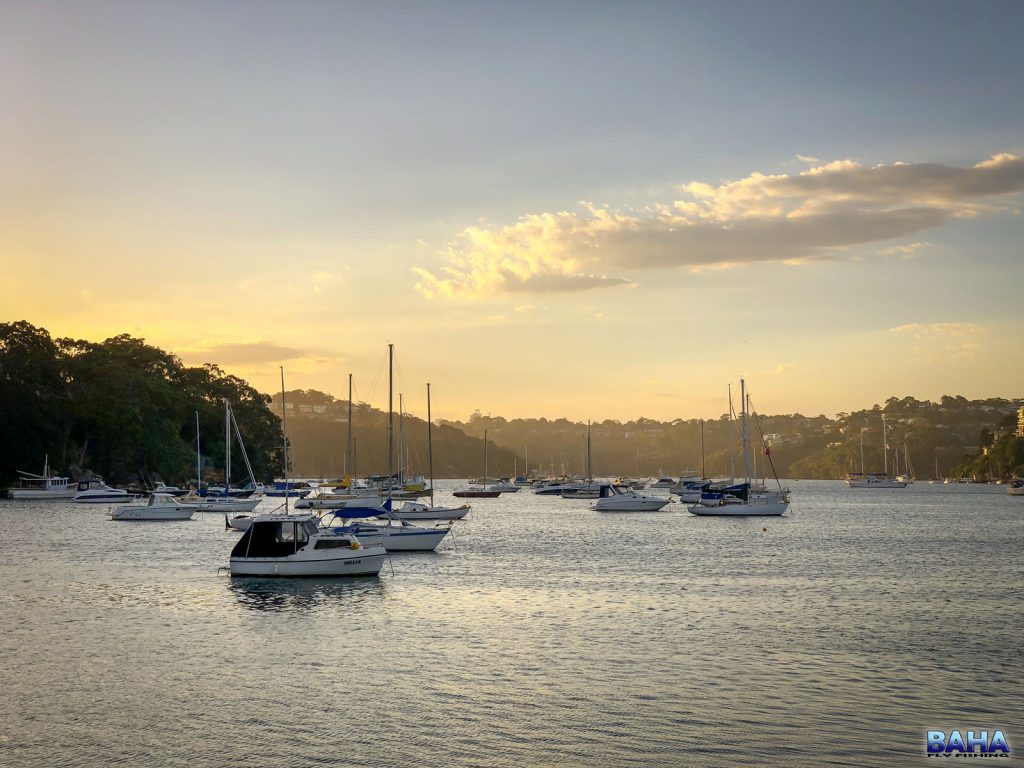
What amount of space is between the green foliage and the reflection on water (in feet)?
343

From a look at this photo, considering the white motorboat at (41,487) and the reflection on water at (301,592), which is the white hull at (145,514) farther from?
the reflection on water at (301,592)

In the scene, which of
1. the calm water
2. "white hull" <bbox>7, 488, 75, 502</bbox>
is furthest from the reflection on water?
"white hull" <bbox>7, 488, 75, 502</bbox>

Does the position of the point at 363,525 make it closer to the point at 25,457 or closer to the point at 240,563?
the point at 240,563

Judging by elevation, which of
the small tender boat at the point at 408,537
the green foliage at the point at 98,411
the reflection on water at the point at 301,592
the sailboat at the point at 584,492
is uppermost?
the green foliage at the point at 98,411

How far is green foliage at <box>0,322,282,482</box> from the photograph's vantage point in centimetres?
13675

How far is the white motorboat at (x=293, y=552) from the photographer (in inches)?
1756

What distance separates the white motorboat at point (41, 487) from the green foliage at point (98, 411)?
1559 mm

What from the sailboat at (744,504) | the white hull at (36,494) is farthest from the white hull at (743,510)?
the white hull at (36,494)

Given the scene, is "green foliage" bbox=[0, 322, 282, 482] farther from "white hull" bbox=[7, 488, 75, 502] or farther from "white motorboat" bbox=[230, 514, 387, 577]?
"white motorboat" bbox=[230, 514, 387, 577]

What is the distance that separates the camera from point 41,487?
136 metres

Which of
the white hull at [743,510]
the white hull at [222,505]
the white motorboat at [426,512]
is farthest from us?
the white hull at [222,505]

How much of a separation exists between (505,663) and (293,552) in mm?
20360

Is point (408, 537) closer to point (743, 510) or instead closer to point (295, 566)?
point (295, 566)

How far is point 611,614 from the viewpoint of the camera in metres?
36.1
